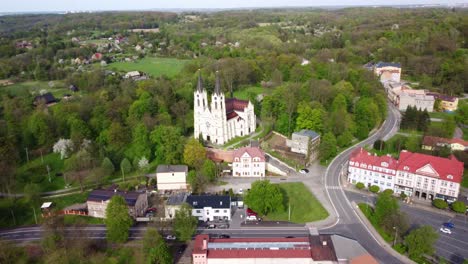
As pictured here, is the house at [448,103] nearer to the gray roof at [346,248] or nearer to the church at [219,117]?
the church at [219,117]

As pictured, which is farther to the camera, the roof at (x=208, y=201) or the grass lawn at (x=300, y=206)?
the grass lawn at (x=300, y=206)

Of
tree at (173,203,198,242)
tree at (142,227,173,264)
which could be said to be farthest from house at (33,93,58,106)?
tree at (142,227,173,264)

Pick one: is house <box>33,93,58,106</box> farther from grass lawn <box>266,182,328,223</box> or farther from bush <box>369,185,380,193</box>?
bush <box>369,185,380,193</box>

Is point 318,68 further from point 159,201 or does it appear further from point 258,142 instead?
point 159,201

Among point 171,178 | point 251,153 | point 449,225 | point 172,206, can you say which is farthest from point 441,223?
point 171,178

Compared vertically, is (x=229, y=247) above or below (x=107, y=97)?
below

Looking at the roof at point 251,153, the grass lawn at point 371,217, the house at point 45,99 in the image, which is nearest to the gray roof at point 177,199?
the roof at point 251,153

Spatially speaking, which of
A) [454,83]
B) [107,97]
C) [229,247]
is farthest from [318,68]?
[229,247]
